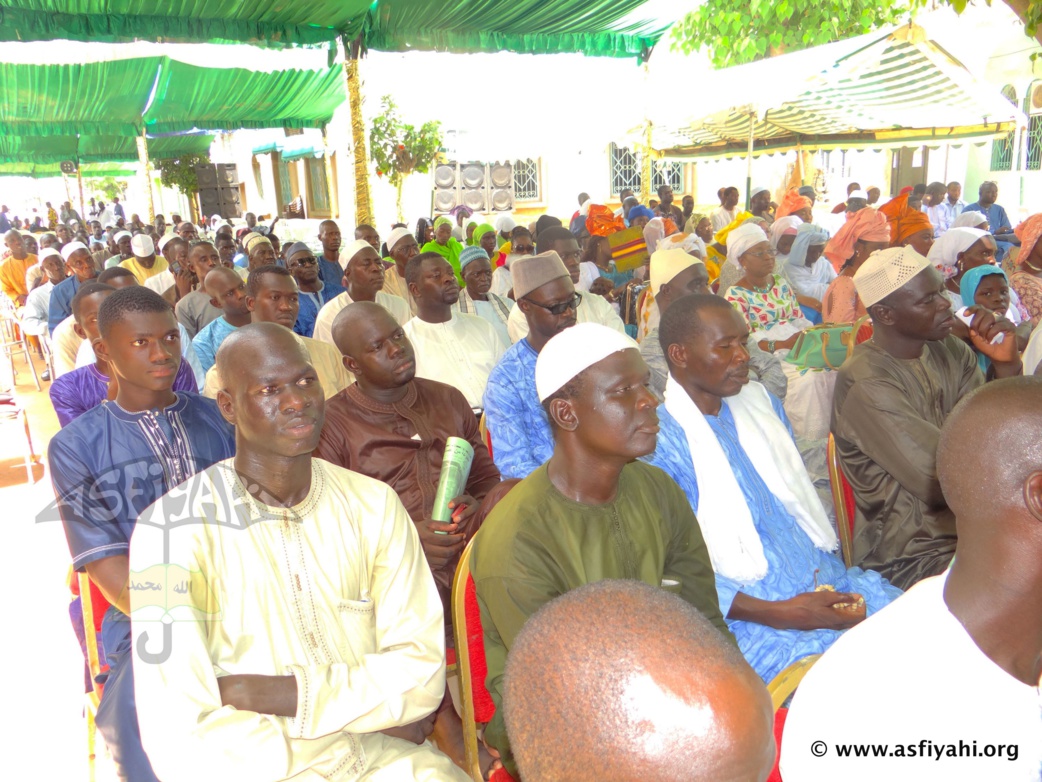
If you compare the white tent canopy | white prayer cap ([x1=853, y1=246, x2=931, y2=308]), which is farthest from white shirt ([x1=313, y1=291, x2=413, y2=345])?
the white tent canopy

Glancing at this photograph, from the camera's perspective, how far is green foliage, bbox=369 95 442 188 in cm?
1476

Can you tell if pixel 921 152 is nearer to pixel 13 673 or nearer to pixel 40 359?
pixel 40 359

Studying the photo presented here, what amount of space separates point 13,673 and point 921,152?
19213 mm

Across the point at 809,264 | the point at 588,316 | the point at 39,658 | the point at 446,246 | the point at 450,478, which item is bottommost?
the point at 39,658

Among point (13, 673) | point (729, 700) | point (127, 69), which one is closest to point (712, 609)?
point (729, 700)

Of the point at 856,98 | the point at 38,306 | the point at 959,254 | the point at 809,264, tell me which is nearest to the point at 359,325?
the point at 959,254

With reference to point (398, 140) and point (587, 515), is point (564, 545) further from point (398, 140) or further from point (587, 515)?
point (398, 140)

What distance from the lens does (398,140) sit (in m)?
14.8

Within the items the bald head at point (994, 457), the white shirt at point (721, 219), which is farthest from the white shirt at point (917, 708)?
the white shirt at point (721, 219)

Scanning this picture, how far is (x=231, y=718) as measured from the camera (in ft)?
5.50

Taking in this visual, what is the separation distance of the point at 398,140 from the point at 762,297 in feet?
35.8

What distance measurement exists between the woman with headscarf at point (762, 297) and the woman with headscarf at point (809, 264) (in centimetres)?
149

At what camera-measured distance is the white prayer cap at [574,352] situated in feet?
7.03

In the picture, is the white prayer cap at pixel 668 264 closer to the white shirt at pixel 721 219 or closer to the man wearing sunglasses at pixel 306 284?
the man wearing sunglasses at pixel 306 284
